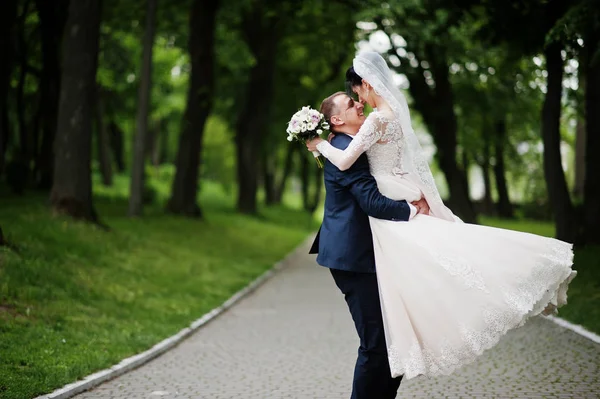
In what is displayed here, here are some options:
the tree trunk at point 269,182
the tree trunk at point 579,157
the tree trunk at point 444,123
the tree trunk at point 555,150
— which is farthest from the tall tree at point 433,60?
the tree trunk at point 269,182

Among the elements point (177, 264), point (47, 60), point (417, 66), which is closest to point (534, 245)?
point (177, 264)

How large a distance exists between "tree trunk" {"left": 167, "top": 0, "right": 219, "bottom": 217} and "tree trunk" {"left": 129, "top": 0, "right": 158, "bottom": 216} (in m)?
2.93

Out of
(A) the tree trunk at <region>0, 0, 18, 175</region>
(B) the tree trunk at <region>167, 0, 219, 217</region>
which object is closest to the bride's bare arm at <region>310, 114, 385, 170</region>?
(A) the tree trunk at <region>0, 0, 18, 175</region>

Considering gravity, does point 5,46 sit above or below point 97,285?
above

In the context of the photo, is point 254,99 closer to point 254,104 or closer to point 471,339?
point 254,104

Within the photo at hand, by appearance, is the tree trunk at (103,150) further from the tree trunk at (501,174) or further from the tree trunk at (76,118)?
the tree trunk at (76,118)

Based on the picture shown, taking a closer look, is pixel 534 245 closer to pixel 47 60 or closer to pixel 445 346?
pixel 445 346

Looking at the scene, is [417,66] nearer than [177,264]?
No

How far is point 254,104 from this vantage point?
34750 mm

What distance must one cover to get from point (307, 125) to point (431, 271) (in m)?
Answer: 1.23

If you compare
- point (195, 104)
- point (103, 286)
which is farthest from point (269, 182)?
point (103, 286)

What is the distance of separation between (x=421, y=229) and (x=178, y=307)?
26.7ft

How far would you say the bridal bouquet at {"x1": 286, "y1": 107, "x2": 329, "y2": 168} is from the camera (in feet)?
18.7

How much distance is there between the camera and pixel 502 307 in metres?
5.53
